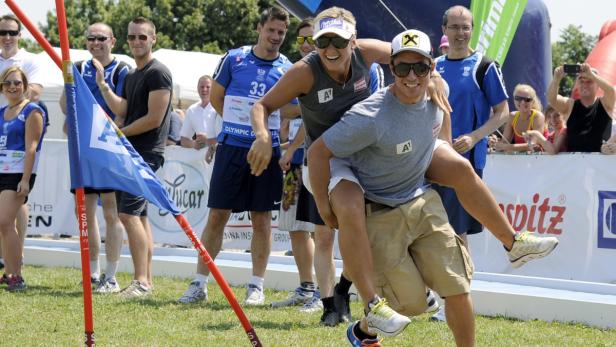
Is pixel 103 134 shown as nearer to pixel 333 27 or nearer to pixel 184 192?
pixel 333 27

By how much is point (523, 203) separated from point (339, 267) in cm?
178

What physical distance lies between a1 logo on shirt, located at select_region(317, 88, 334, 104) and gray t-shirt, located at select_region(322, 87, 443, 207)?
2.23 ft

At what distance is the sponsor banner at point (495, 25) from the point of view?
49.1ft

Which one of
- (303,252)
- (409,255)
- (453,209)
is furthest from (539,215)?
(409,255)

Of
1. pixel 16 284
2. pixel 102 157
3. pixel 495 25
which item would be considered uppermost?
pixel 495 25

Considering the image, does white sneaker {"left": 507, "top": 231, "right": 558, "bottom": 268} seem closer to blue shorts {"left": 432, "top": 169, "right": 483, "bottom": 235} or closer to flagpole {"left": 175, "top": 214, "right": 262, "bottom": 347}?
flagpole {"left": 175, "top": 214, "right": 262, "bottom": 347}

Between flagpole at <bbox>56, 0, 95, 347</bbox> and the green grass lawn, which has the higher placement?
flagpole at <bbox>56, 0, 95, 347</bbox>

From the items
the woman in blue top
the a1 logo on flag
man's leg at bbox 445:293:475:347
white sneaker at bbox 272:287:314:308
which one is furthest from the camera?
the woman in blue top

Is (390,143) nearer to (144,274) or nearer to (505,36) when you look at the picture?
(144,274)

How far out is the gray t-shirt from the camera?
17.7 feet

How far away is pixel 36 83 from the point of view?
10430 mm

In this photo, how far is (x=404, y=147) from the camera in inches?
215

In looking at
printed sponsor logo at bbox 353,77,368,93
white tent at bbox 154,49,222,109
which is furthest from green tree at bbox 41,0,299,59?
printed sponsor logo at bbox 353,77,368,93

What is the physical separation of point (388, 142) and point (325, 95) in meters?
0.89
